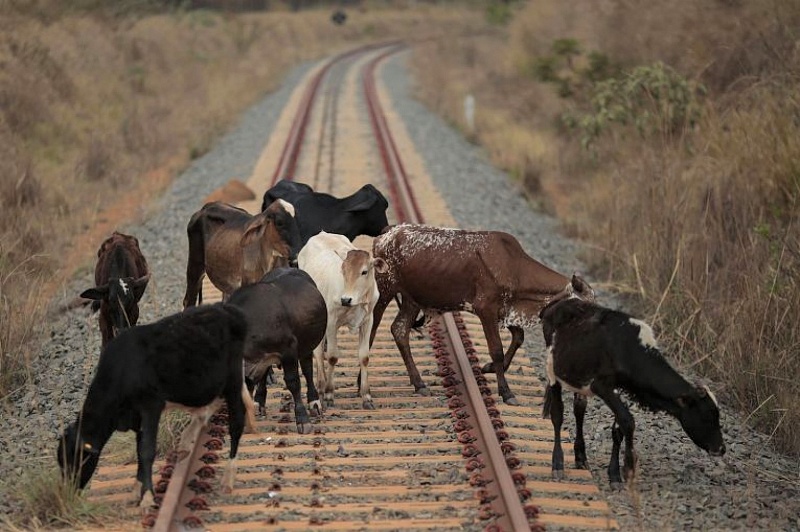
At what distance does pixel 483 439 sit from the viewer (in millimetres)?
9000

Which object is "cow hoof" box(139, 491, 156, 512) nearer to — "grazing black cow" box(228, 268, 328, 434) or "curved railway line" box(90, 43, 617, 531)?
"curved railway line" box(90, 43, 617, 531)

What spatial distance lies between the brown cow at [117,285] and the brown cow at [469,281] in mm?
2111

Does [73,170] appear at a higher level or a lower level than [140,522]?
lower

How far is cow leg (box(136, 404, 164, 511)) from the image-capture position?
25.2 feet

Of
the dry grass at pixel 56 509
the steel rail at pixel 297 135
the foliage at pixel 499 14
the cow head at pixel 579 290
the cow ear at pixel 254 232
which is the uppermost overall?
the cow ear at pixel 254 232

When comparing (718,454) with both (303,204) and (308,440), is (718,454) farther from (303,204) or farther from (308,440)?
(303,204)

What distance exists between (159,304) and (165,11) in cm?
4629

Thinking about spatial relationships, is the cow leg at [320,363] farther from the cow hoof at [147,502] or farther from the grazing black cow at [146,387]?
the cow hoof at [147,502]

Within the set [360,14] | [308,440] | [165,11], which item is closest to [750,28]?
[308,440]

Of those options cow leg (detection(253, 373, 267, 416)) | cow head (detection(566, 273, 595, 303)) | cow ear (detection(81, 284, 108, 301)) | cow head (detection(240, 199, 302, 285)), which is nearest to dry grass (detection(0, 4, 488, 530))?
cow leg (detection(253, 373, 267, 416))

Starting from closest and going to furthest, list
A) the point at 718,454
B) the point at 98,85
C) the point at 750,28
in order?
1. the point at 718,454
2. the point at 750,28
3. the point at 98,85

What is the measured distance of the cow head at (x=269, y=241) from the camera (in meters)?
10.8

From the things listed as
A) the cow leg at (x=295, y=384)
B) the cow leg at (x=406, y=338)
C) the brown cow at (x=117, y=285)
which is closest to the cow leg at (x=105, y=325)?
the brown cow at (x=117, y=285)

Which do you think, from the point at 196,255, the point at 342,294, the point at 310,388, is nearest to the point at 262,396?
the point at 310,388
